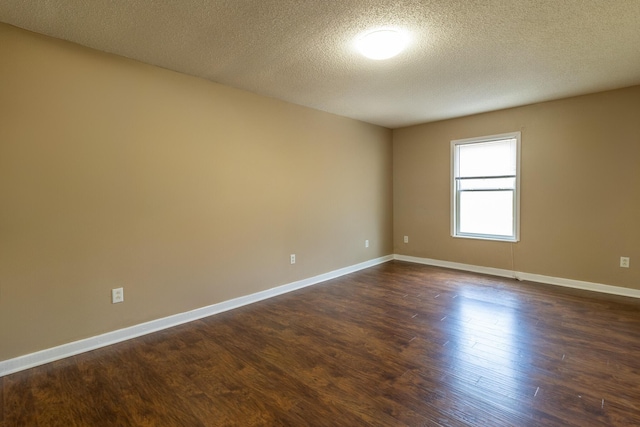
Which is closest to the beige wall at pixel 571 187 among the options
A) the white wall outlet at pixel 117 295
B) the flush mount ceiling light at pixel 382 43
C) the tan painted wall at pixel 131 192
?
the tan painted wall at pixel 131 192

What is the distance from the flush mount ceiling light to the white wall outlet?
2.81 metres

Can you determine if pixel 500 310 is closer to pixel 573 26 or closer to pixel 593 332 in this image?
pixel 593 332

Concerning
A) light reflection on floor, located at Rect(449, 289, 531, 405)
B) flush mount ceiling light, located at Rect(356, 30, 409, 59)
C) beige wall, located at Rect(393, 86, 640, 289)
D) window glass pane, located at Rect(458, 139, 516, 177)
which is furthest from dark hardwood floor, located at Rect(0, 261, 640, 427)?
flush mount ceiling light, located at Rect(356, 30, 409, 59)

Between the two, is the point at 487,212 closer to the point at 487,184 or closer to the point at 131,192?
the point at 487,184

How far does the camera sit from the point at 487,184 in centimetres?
462

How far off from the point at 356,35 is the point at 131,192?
2245 mm

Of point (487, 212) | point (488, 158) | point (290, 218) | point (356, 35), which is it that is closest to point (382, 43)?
point (356, 35)

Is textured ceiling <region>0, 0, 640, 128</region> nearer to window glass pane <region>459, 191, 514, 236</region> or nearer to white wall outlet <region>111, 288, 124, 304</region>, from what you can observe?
window glass pane <region>459, 191, 514, 236</region>

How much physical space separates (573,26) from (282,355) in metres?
3.19

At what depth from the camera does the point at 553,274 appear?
407cm

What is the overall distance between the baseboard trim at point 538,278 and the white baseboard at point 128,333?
2313 mm

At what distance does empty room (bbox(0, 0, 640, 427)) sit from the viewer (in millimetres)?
1917

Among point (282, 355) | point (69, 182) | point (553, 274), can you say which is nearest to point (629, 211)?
point (553, 274)

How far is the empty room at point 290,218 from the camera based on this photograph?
192 centimetres
